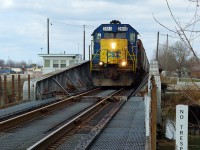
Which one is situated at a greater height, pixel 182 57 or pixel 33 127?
pixel 182 57

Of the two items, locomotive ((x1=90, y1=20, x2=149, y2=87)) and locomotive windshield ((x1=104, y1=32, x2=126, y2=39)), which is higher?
locomotive windshield ((x1=104, y1=32, x2=126, y2=39))

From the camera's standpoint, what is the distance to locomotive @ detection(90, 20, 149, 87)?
22219mm

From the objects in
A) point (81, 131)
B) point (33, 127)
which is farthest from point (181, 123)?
point (33, 127)

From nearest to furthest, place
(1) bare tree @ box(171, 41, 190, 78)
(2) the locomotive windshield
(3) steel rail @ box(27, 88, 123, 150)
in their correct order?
(1) bare tree @ box(171, 41, 190, 78)
(3) steel rail @ box(27, 88, 123, 150)
(2) the locomotive windshield

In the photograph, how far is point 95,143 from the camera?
7746mm

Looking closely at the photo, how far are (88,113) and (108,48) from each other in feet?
37.6

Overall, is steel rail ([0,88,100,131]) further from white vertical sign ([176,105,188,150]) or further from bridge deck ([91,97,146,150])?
white vertical sign ([176,105,188,150])

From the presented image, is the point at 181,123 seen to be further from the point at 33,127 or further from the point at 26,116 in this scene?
the point at 26,116

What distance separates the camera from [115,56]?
2261cm

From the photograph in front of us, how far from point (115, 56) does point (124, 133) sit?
46.0 ft

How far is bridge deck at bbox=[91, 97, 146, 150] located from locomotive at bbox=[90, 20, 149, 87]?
9.59m

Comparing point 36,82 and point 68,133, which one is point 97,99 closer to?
point 36,82

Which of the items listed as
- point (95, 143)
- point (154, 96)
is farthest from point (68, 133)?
point (154, 96)

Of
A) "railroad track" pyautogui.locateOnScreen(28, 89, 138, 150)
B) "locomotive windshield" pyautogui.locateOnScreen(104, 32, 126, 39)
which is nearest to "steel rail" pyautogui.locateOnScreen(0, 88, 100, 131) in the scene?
"railroad track" pyautogui.locateOnScreen(28, 89, 138, 150)
